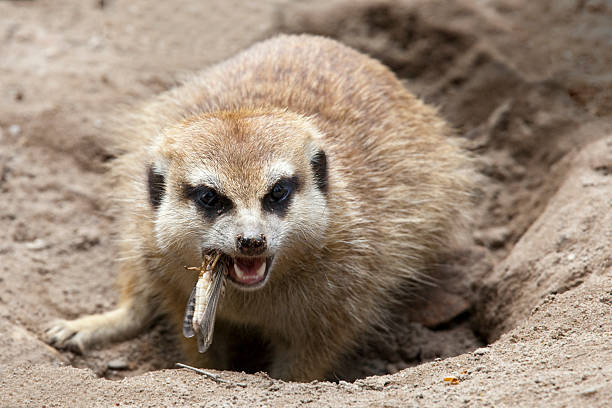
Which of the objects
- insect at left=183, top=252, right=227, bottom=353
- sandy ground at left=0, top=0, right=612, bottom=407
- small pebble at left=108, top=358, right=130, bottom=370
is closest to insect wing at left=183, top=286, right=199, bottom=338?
insect at left=183, top=252, right=227, bottom=353

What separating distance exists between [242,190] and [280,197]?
21cm

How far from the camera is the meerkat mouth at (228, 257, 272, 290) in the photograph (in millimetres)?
2846

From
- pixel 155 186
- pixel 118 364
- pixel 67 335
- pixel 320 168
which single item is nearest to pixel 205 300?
pixel 155 186

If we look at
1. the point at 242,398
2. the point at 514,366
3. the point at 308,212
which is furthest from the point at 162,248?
the point at 514,366

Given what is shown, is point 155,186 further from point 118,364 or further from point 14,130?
point 14,130

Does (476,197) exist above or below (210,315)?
below

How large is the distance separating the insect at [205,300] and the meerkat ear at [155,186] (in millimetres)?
459

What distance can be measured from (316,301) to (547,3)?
3750 millimetres

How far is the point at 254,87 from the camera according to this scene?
4012 mm

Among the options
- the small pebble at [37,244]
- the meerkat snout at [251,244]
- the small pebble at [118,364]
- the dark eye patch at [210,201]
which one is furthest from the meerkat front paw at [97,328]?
the meerkat snout at [251,244]

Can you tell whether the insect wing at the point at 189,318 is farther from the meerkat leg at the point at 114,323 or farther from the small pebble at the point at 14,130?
the small pebble at the point at 14,130

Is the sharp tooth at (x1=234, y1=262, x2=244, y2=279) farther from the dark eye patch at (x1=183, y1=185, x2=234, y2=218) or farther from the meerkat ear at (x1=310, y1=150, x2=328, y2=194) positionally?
the meerkat ear at (x1=310, y1=150, x2=328, y2=194)

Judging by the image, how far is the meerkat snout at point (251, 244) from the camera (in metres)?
2.61

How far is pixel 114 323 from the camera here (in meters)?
3.92
